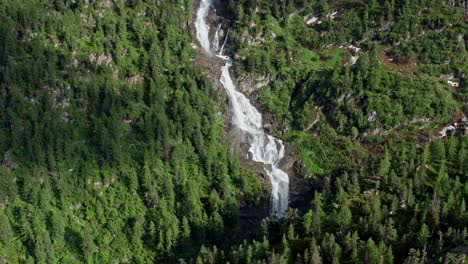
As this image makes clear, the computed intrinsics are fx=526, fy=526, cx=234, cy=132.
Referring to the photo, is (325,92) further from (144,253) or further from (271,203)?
(144,253)

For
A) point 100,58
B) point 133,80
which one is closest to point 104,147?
point 133,80

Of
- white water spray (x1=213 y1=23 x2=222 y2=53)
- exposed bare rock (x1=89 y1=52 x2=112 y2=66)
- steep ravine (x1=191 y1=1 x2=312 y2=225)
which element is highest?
white water spray (x1=213 y1=23 x2=222 y2=53)

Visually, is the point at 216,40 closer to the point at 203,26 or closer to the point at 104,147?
the point at 203,26

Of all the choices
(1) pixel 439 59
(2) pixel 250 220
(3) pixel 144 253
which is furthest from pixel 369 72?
(3) pixel 144 253

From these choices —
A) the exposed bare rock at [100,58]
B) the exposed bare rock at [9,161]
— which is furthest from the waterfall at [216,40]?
the exposed bare rock at [9,161]

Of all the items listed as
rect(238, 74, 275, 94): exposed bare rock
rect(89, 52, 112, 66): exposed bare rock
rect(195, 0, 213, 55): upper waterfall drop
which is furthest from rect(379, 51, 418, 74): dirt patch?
rect(89, 52, 112, 66): exposed bare rock

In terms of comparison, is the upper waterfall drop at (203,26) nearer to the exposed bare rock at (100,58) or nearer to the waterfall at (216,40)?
the waterfall at (216,40)

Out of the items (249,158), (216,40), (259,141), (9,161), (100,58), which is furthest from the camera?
(216,40)

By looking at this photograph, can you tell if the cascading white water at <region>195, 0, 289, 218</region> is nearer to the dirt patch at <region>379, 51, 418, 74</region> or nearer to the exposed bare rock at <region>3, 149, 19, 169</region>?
the dirt patch at <region>379, 51, 418, 74</region>
